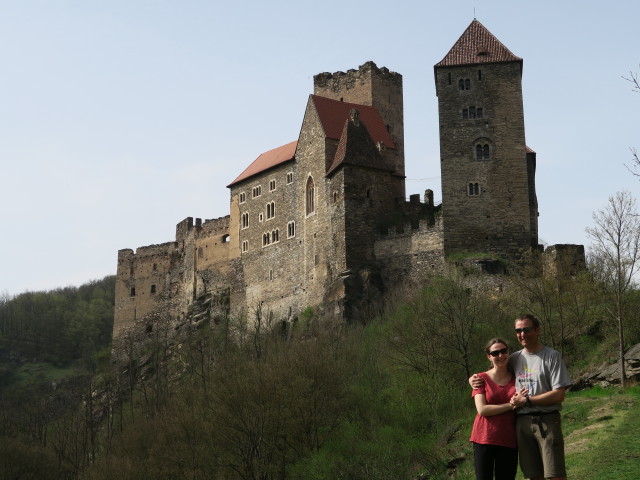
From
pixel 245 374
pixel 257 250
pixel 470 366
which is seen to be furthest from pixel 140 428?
pixel 470 366

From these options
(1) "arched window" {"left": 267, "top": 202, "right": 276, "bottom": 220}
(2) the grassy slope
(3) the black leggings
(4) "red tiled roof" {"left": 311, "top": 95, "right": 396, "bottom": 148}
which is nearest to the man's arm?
(3) the black leggings

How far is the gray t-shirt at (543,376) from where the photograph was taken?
10.8 m

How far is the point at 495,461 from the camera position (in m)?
11.1

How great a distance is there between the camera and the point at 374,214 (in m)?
50.0

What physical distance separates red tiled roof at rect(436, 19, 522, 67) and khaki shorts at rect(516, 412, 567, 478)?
38.8 meters

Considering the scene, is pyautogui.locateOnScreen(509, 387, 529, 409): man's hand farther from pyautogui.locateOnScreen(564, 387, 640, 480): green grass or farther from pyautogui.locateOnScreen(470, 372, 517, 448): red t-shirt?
pyautogui.locateOnScreen(564, 387, 640, 480): green grass

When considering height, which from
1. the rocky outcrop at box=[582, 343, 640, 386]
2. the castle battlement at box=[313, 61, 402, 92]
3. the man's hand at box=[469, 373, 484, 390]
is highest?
the castle battlement at box=[313, 61, 402, 92]

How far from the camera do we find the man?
35.2 ft

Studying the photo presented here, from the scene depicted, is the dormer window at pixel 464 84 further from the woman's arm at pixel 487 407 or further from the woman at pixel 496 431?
the woman's arm at pixel 487 407

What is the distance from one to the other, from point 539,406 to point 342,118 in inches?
1751

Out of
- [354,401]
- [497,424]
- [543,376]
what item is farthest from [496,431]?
[354,401]

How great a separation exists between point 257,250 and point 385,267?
12604 mm

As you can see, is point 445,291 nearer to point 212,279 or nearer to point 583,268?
point 583,268

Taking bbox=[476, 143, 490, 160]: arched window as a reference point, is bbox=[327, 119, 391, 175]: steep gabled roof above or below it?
above
